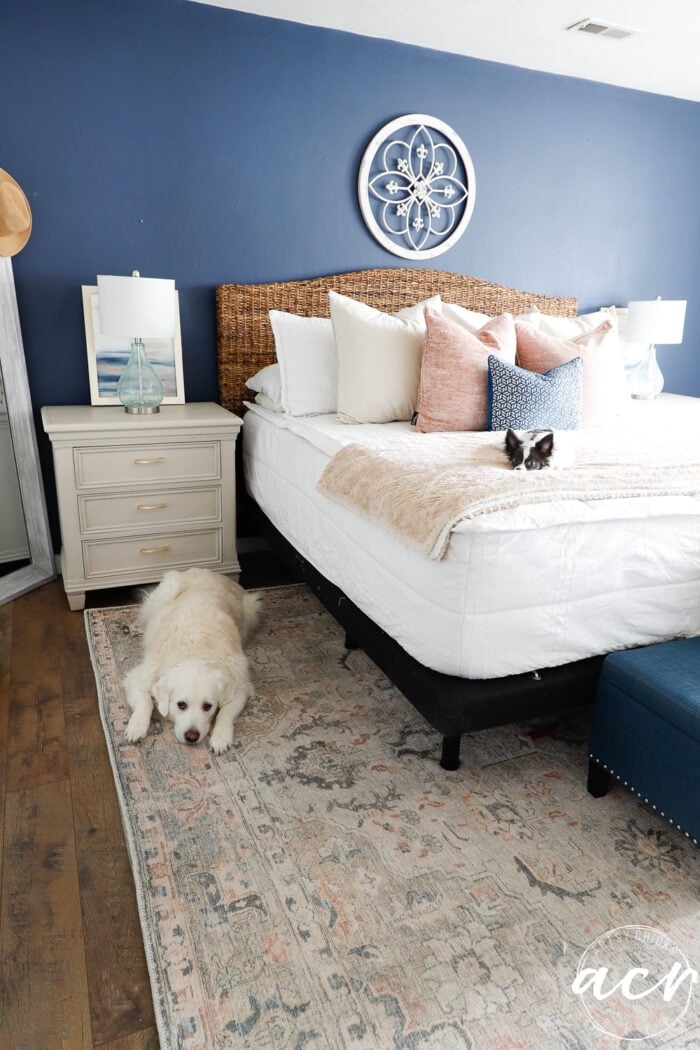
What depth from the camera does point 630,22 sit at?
2.92 metres

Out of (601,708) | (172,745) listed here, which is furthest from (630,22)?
(172,745)

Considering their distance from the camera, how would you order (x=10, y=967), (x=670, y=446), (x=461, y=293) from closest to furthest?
(x=10, y=967) → (x=670, y=446) → (x=461, y=293)

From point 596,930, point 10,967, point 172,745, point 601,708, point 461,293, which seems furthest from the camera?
point 461,293

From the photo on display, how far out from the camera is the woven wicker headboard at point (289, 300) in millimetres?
3113

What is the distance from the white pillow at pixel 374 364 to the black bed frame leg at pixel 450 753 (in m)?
1.33

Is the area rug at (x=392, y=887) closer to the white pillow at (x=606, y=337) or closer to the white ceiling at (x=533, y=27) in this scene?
the white pillow at (x=606, y=337)

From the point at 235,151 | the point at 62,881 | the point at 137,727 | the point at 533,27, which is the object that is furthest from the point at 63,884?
the point at 533,27

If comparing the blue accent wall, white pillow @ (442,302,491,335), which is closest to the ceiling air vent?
the blue accent wall

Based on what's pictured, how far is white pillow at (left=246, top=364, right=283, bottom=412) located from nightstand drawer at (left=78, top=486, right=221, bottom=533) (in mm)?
440

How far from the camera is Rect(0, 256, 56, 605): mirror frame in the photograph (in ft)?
8.84

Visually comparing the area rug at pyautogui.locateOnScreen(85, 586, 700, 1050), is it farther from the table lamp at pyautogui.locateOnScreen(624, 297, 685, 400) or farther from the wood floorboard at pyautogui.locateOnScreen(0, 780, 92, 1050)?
the table lamp at pyautogui.locateOnScreen(624, 297, 685, 400)

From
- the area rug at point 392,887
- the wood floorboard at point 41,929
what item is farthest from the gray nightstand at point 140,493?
the wood floorboard at point 41,929

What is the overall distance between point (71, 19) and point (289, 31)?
0.89 m

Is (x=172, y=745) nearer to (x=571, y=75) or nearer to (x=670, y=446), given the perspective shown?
(x=670, y=446)
